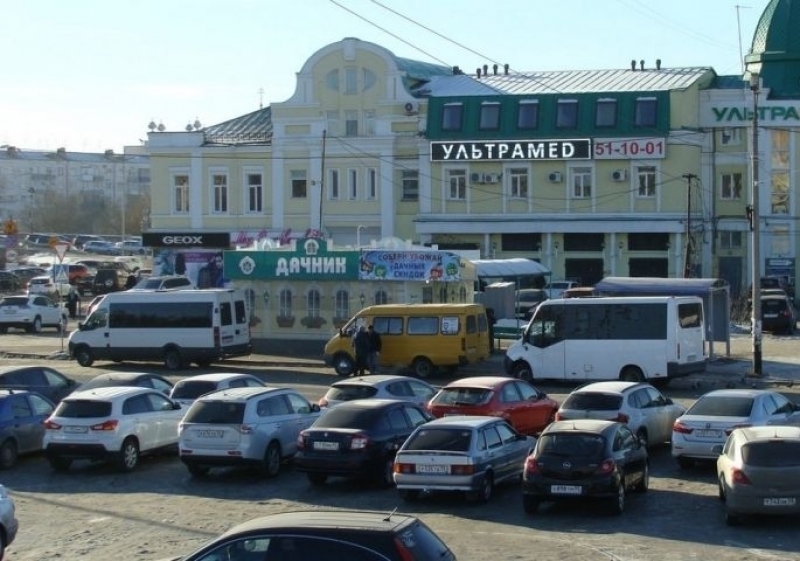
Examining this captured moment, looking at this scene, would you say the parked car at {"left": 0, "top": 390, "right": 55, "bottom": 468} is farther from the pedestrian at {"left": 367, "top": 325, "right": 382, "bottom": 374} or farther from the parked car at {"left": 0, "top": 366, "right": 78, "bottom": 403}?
the pedestrian at {"left": 367, "top": 325, "right": 382, "bottom": 374}

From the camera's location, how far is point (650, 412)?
2381cm

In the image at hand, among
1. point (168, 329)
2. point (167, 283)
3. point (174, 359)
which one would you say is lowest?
point (174, 359)

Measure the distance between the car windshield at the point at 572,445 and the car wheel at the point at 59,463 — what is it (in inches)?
361

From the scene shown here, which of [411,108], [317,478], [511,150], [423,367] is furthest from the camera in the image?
[411,108]

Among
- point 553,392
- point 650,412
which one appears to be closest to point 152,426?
point 650,412

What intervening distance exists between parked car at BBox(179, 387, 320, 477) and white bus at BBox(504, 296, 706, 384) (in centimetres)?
1397

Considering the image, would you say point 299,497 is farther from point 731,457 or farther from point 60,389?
point 60,389

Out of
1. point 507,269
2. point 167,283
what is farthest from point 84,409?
point 167,283

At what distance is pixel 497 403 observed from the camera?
2425cm

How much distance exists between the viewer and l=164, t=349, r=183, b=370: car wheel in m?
40.9

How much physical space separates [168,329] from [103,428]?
18224mm

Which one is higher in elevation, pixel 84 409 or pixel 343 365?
pixel 84 409

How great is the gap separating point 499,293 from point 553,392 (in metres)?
12.1

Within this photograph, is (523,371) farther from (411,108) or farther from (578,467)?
(411,108)
